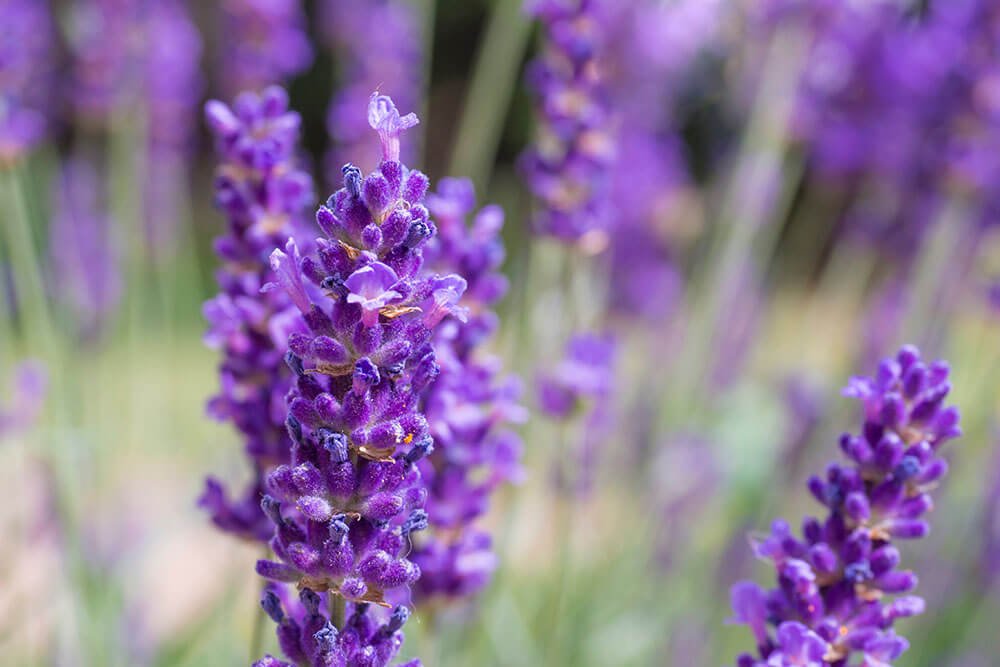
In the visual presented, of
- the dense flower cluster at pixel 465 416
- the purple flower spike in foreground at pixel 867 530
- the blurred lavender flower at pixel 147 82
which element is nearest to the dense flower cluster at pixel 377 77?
the blurred lavender flower at pixel 147 82

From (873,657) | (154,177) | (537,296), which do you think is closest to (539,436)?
(537,296)

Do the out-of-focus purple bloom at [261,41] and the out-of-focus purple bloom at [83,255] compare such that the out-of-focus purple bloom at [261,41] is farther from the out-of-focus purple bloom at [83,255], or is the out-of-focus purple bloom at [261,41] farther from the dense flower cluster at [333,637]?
the dense flower cluster at [333,637]

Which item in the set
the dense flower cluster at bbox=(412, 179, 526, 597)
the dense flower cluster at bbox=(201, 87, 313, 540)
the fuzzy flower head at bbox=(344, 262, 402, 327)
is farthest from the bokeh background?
the fuzzy flower head at bbox=(344, 262, 402, 327)

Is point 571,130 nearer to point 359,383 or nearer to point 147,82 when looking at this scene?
point 359,383

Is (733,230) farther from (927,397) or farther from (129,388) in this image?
(927,397)

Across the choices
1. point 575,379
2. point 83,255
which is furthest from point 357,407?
point 83,255
